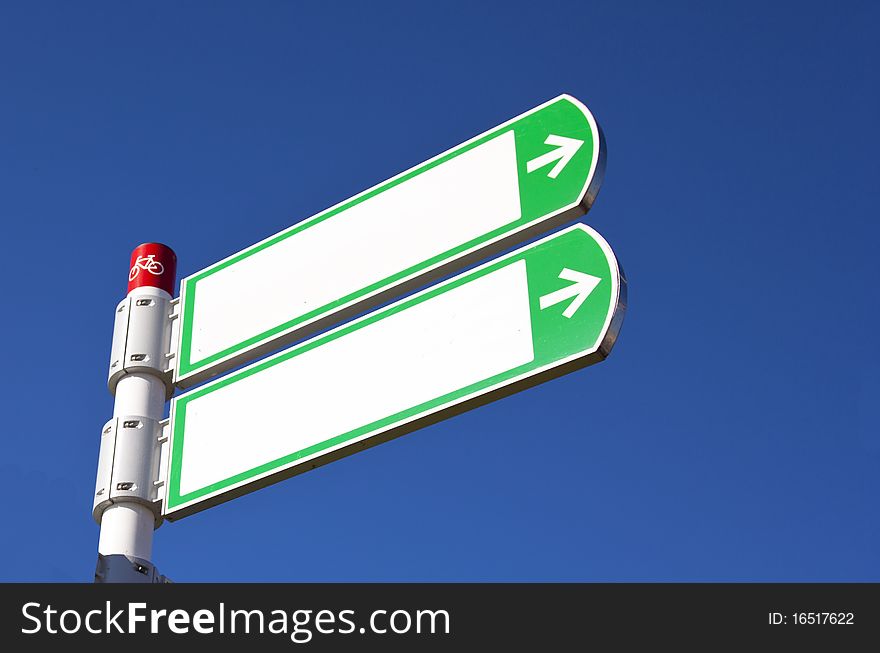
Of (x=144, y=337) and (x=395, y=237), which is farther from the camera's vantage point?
(x=144, y=337)

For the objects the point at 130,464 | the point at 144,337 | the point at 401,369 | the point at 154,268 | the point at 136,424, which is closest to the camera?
the point at 401,369

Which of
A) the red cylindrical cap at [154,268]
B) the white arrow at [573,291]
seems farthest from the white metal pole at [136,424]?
the white arrow at [573,291]

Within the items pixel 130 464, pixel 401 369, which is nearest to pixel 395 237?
pixel 401 369

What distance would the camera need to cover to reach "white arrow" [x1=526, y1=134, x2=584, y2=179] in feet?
14.8

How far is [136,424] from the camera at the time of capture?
191 inches

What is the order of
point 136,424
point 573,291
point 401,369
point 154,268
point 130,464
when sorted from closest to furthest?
point 573,291, point 401,369, point 130,464, point 136,424, point 154,268

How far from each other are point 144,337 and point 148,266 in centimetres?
30

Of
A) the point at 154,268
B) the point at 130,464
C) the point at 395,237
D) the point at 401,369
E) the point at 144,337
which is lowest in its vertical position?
the point at 130,464

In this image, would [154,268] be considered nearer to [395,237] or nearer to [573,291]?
[395,237]

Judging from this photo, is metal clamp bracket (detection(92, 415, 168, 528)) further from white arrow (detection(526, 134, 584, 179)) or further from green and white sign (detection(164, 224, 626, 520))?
white arrow (detection(526, 134, 584, 179))
